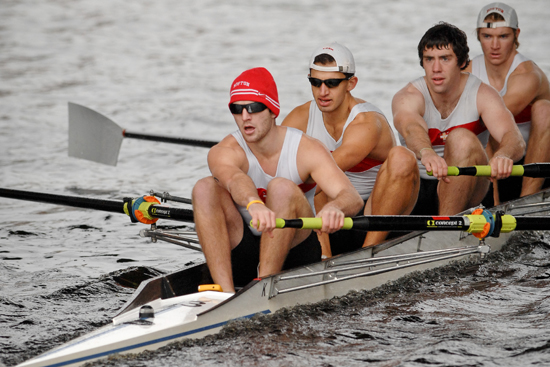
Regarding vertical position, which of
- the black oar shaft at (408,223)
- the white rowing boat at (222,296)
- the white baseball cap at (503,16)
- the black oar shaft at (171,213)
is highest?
the white baseball cap at (503,16)

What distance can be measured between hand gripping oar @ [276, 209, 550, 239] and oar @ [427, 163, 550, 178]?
0.45m

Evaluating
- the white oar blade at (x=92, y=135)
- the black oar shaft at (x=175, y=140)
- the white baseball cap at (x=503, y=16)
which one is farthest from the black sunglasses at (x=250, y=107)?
the white oar blade at (x=92, y=135)

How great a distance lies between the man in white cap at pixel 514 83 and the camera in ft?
19.6

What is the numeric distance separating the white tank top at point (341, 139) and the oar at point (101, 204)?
1042mm

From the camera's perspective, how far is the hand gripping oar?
415 centimetres

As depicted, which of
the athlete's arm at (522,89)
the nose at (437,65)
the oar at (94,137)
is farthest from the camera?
the oar at (94,137)

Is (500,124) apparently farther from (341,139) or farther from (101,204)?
(101,204)

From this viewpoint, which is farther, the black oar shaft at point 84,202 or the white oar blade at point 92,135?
the white oar blade at point 92,135

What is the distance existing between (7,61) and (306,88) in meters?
7.07

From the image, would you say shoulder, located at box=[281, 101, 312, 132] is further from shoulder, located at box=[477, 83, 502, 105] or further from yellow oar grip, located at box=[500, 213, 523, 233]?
yellow oar grip, located at box=[500, 213, 523, 233]

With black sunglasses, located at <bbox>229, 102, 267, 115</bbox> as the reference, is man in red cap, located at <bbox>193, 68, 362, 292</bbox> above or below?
below

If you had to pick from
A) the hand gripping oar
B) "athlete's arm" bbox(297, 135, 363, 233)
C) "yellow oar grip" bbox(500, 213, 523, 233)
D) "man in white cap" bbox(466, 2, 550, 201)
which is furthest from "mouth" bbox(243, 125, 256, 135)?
"man in white cap" bbox(466, 2, 550, 201)

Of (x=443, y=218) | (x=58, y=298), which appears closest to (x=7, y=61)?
(x=58, y=298)

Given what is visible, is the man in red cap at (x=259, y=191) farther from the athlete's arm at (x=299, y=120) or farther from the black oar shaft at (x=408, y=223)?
the athlete's arm at (x=299, y=120)
